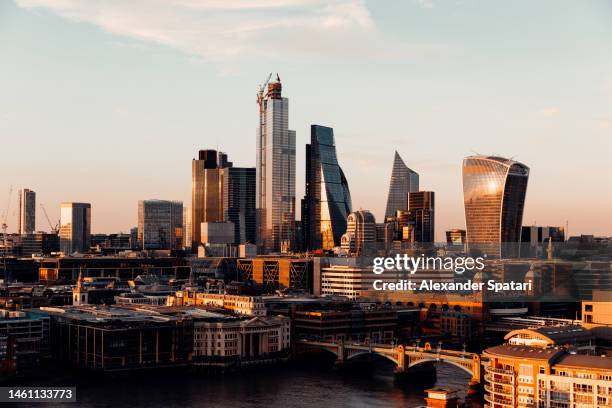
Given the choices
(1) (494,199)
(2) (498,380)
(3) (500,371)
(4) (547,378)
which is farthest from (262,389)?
(1) (494,199)

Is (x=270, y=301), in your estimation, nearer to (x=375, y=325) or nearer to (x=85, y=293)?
(x=375, y=325)

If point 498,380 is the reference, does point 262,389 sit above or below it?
below

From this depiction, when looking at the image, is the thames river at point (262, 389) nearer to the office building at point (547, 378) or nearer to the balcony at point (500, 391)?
the balcony at point (500, 391)

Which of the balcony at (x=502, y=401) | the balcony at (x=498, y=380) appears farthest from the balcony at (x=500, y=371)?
the balcony at (x=502, y=401)

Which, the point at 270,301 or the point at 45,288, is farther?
the point at 45,288

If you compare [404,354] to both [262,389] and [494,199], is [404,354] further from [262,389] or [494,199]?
[494,199]

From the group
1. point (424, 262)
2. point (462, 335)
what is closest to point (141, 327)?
point (462, 335)
